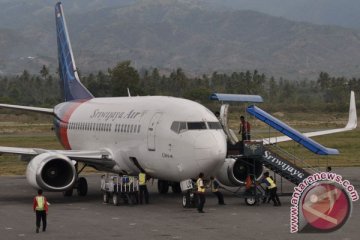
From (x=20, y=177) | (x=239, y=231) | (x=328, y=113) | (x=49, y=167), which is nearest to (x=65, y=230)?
(x=239, y=231)

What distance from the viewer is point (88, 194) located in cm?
4191

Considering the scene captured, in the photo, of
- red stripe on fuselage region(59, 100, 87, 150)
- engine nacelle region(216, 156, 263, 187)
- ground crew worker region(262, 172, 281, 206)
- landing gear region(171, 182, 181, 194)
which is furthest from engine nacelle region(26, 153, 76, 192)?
red stripe on fuselage region(59, 100, 87, 150)

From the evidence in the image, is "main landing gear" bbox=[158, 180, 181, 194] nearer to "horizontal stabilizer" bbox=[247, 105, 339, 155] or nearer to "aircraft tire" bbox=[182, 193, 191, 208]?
"horizontal stabilizer" bbox=[247, 105, 339, 155]

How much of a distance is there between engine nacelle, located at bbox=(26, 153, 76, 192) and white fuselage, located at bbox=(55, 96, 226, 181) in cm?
294

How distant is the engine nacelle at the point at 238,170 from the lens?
37844 millimetres

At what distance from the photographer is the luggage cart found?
3569 centimetres

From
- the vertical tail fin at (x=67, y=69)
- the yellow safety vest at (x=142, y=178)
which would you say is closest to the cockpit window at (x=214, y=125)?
the yellow safety vest at (x=142, y=178)

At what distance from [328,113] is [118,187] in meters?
121

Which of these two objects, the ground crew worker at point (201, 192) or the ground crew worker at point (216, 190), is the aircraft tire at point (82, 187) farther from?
the ground crew worker at point (201, 192)

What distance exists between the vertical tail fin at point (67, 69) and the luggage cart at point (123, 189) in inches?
551

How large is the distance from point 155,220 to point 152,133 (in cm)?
614

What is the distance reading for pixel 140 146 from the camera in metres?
36.5

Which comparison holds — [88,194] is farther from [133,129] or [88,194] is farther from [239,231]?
[239,231]

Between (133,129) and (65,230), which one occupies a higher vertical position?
(133,129)
